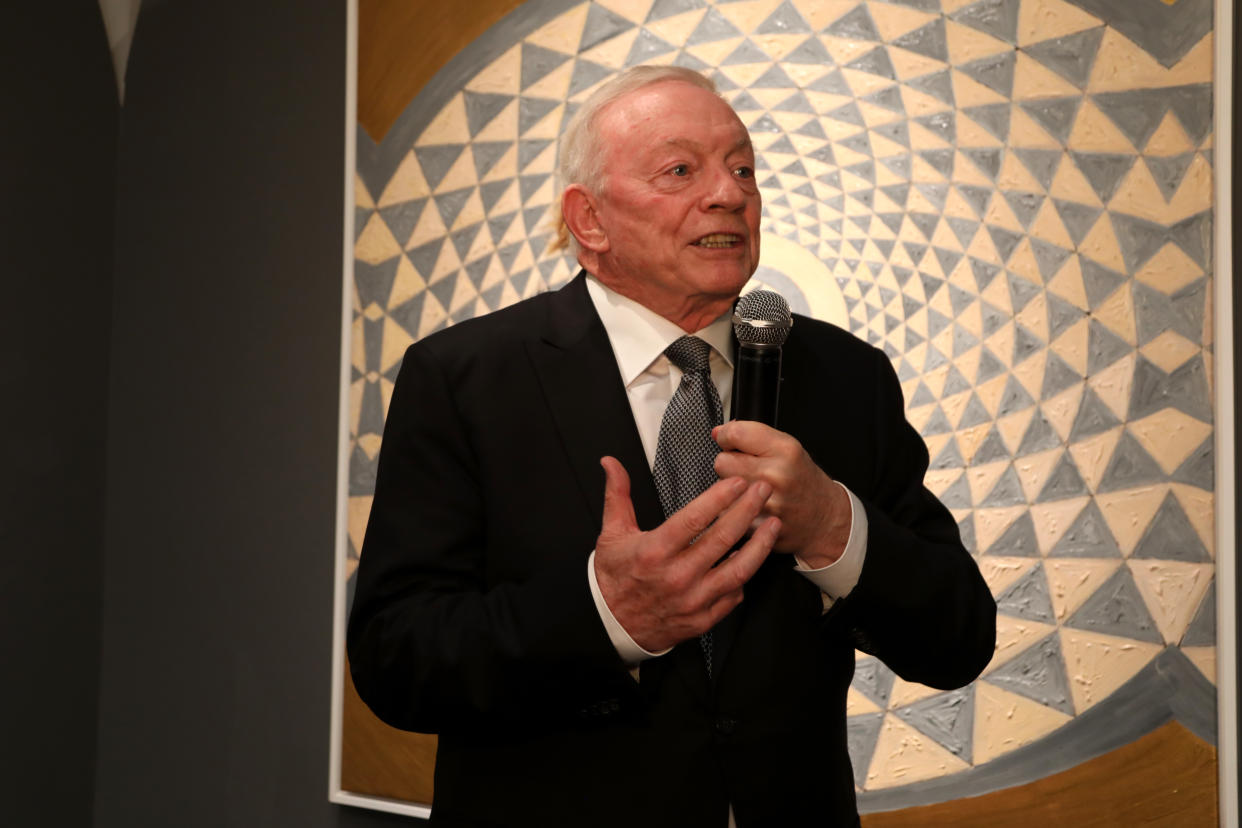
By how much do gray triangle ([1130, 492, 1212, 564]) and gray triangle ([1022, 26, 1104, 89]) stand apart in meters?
0.79

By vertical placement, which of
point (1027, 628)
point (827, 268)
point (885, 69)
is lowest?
point (1027, 628)

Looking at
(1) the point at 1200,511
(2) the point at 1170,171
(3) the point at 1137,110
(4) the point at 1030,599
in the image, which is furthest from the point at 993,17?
(4) the point at 1030,599

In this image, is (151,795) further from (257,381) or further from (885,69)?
(885,69)

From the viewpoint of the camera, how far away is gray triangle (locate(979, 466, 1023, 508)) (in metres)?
2.01

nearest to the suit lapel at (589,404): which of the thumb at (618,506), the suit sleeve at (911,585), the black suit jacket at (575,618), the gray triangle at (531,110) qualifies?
the black suit jacket at (575,618)

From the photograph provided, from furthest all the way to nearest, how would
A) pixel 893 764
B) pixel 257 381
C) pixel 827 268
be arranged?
pixel 257 381 → pixel 827 268 → pixel 893 764

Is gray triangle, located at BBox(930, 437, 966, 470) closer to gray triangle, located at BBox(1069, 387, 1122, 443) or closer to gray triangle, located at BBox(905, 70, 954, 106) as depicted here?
gray triangle, located at BBox(1069, 387, 1122, 443)

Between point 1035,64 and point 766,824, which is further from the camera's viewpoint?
point 1035,64

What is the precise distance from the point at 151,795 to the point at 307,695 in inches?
25.0

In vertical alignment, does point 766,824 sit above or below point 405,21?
below

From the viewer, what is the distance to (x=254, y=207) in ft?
9.53

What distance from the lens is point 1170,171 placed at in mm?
1887

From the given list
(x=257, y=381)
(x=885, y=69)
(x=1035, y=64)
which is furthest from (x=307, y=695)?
(x=1035, y=64)

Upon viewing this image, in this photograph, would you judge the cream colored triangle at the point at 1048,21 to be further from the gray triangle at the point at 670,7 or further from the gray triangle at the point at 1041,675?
Result: the gray triangle at the point at 1041,675
